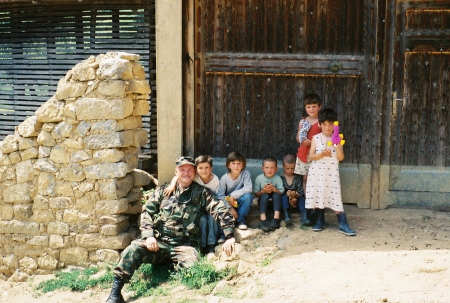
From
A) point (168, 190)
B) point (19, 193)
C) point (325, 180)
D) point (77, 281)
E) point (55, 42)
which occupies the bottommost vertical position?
point (77, 281)

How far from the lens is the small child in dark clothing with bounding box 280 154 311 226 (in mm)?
6520

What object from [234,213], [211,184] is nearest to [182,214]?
[211,184]

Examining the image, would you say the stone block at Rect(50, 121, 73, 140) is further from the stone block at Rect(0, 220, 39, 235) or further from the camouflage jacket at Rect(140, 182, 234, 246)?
the camouflage jacket at Rect(140, 182, 234, 246)

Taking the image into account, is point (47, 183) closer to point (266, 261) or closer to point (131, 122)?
point (131, 122)

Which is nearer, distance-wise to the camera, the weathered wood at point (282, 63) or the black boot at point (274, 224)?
the black boot at point (274, 224)

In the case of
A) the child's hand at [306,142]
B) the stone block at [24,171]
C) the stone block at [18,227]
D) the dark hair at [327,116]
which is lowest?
the stone block at [18,227]

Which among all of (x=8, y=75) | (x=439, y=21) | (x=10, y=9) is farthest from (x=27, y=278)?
(x=439, y=21)

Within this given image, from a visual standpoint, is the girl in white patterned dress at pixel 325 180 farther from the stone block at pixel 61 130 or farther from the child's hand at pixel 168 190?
the stone block at pixel 61 130

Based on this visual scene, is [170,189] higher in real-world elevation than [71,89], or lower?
lower

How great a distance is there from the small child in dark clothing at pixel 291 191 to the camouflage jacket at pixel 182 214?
72cm

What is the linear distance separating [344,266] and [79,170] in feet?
10.1

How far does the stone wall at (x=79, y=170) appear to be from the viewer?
661 cm

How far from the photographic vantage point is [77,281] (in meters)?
6.52

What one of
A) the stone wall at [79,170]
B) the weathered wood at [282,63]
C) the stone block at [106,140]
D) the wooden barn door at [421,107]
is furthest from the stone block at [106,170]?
the wooden barn door at [421,107]
